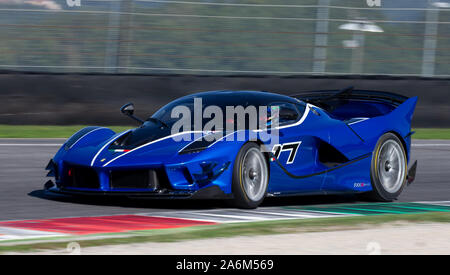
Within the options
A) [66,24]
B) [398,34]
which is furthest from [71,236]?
[398,34]

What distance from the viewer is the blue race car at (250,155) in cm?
701

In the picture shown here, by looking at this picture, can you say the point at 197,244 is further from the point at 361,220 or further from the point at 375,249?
the point at 361,220

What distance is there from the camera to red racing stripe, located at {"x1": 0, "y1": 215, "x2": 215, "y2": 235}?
238 inches

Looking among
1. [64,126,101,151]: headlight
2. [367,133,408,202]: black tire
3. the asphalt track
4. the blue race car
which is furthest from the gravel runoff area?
[64,126,101,151]: headlight

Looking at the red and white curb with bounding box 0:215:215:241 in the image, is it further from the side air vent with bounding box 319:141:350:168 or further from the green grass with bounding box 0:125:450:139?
the green grass with bounding box 0:125:450:139

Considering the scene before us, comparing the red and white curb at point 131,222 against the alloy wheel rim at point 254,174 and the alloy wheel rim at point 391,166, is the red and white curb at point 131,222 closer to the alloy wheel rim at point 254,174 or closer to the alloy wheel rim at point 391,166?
the alloy wheel rim at point 254,174

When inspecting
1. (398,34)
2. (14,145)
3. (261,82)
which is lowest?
(14,145)

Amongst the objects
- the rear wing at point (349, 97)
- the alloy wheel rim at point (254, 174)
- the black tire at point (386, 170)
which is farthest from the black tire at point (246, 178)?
the rear wing at point (349, 97)

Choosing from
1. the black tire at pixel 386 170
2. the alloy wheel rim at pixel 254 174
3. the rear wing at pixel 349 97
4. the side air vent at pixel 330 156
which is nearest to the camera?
the alloy wheel rim at pixel 254 174

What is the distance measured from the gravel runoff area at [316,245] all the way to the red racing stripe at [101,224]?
0.73 meters

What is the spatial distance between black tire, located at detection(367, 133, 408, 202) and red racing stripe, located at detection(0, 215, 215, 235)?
2.64m

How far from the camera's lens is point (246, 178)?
7.25 m

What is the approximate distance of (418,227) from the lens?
6.51 metres
